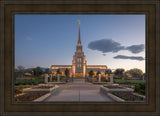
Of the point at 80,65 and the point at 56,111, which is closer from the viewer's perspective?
the point at 56,111

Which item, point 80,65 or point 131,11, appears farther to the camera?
point 80,65

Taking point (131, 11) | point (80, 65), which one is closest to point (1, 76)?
point (131, 11)

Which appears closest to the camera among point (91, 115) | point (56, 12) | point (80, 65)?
point (91, 115)

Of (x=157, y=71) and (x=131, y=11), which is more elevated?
(x=131, y=11)

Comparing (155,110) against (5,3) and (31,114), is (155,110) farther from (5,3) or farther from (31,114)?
(5,3)

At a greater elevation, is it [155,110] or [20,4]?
[20,4]

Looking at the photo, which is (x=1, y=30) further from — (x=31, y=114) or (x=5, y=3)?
(x=31, y=114)

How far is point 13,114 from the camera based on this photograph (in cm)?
455

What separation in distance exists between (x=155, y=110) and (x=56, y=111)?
135 inches

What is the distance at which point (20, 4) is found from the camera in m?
4.82

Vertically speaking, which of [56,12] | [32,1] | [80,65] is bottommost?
[80,65]

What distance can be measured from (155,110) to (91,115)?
87.9 inches

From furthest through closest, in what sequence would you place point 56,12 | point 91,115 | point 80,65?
point 80,65 → point 56,12 → point 91,115

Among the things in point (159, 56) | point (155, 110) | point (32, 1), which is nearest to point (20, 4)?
point (32, 1)
